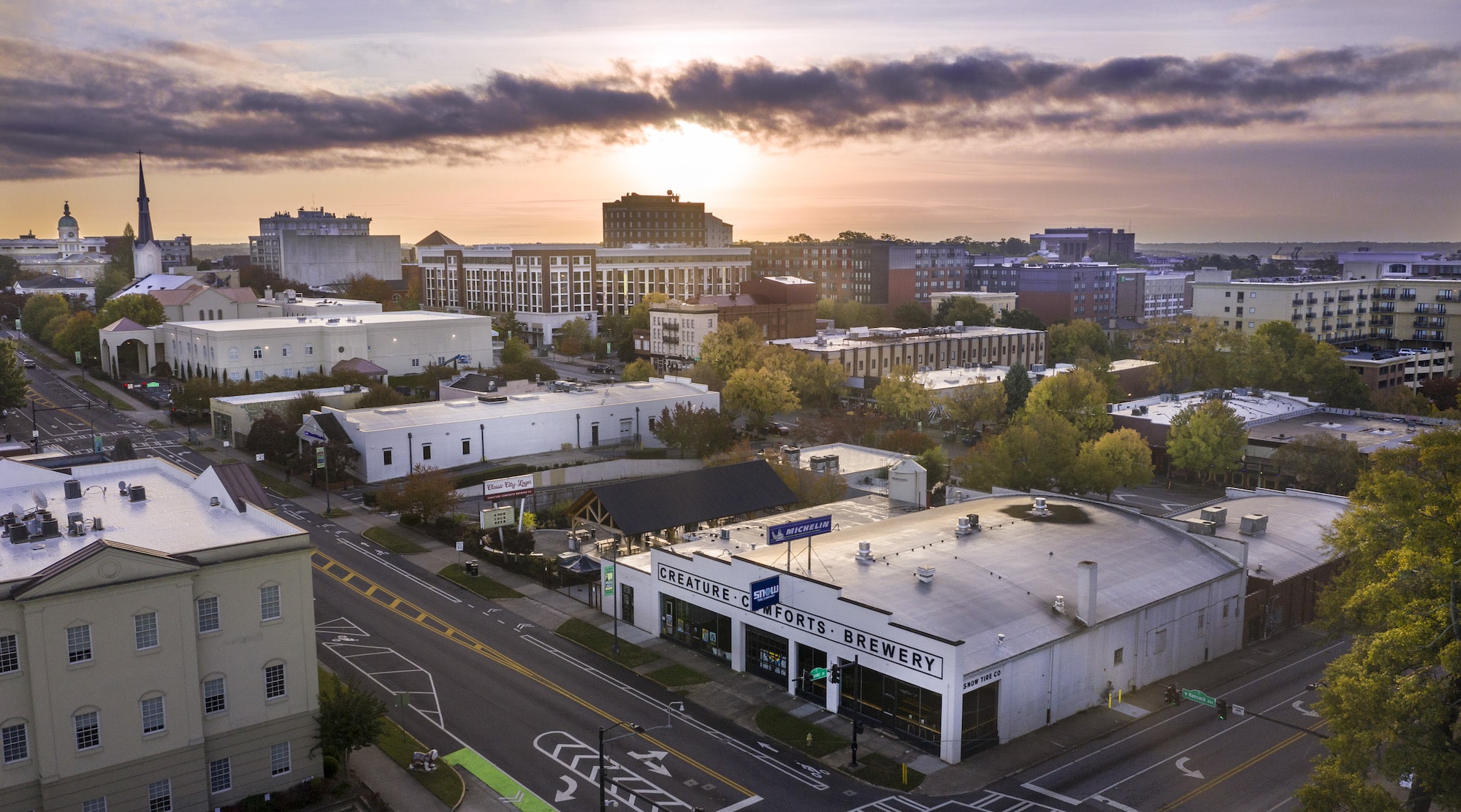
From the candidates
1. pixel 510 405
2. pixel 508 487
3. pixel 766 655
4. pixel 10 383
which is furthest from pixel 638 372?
pixel 766 655

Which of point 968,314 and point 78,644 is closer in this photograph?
point 78,644

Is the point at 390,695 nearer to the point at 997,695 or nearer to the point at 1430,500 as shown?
the point at 997,695

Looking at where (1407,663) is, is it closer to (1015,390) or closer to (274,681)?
(274,681)

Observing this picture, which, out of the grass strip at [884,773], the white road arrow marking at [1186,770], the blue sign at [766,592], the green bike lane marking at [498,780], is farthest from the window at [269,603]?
the white road arrow marking at [1186,770]

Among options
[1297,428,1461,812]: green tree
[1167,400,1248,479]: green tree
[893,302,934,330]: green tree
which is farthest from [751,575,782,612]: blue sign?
[893,302,934,330]: green tree

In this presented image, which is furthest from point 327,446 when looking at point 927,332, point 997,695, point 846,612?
point 927,332

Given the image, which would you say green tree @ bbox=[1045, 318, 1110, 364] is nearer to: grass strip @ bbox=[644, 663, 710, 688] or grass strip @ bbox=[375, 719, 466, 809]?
grass strip @ bbox=[644, 663, 710, 688]
